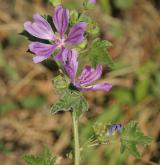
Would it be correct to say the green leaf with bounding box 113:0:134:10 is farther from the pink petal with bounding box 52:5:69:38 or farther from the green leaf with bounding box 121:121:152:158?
the pink petal with bounding box 52:5:69:38

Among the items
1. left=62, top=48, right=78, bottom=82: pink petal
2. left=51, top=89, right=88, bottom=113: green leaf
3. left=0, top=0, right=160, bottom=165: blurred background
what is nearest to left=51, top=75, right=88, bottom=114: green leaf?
left=51, top=89, right=88, bottom=113: green leaf

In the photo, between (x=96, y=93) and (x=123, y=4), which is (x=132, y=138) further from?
(x=123, y=4)

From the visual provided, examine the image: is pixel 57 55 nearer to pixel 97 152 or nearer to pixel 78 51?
pixel 78 51

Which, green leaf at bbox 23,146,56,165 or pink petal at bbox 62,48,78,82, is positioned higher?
pink petal at bbox 62,48,78,82

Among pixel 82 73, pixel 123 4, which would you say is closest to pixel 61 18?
pixel 82 73

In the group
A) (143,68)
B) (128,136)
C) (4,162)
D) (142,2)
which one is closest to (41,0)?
(142,2)

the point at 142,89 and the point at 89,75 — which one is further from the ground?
the point at 89,75
